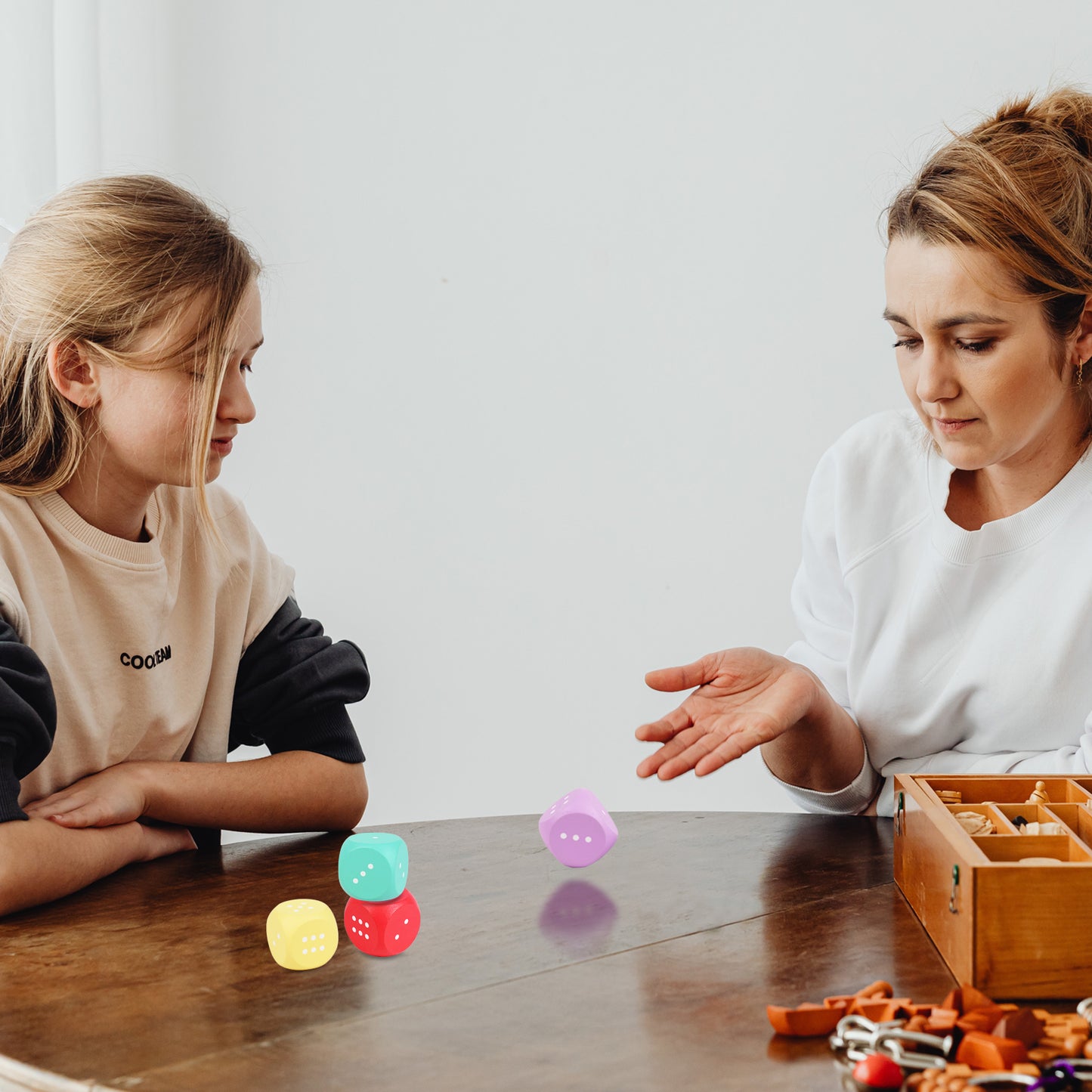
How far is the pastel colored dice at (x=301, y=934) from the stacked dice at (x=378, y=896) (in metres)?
0.03

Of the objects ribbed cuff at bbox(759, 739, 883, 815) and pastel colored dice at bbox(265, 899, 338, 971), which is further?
ribbed cuff at bbox(759, 739, 883, 815)

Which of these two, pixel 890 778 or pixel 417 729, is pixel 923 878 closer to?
pixel 890 778

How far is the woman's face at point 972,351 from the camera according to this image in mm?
1255

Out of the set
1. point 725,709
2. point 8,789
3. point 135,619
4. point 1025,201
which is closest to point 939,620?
point 725,709

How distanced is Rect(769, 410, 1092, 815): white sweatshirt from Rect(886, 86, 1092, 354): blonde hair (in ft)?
0.78

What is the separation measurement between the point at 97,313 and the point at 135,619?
308mm

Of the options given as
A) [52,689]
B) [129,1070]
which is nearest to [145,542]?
[52,689]

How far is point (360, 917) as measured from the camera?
88 cm

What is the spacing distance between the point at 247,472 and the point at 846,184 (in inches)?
51.3

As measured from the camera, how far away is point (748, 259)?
229 centimetres

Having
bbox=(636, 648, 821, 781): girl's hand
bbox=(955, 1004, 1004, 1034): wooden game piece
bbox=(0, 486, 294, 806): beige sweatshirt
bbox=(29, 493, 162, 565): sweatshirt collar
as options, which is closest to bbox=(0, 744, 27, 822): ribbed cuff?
bbox=(0, 486, 294, 806): beige sweatshirt

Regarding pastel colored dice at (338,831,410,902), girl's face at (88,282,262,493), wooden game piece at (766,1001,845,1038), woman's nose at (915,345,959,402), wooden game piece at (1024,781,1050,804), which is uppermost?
woman's nose at (915,345,959,402)

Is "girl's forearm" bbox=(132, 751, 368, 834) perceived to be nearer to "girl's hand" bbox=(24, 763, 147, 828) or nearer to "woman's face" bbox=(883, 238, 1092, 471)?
"girl's hand" bbox=(24, 763, 147, 828)

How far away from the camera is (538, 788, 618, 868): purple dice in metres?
1.08
